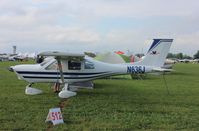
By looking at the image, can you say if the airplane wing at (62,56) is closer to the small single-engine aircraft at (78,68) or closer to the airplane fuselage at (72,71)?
the small single-engine aircraft at (78,68)

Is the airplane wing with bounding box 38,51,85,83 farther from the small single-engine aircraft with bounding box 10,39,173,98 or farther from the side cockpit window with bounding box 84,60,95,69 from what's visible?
the side cockpit window with bounding box 84,60,95,69

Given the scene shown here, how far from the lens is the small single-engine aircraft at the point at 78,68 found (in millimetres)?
14148

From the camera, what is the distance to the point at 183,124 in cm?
848

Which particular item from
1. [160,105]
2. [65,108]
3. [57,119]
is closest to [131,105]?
[160,105]

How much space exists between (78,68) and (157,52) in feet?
11.2

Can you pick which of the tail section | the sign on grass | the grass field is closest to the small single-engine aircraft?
the tail section

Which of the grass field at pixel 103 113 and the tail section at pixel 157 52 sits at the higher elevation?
the tail section at pixel 157 52

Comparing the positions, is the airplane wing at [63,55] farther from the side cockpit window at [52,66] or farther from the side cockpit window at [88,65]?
the side cockpit window at [52,66]

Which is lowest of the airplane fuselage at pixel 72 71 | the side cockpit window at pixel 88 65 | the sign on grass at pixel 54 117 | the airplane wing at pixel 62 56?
the sign on grass at pixel 54 117

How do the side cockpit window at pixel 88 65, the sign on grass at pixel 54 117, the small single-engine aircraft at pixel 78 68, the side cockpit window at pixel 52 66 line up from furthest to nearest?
1. the side cockpit window at pixel 88 65
2. the side cockpit window at pixel 52 66
3. the small single-engine aircraft at pixel 78 68
4. the sign on grass at pixel 54 117

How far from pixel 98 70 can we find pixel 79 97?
177 cm

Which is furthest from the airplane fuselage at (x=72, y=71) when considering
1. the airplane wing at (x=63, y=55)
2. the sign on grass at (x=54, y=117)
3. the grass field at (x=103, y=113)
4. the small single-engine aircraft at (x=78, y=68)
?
the sign on grass at (x=54, y=117)

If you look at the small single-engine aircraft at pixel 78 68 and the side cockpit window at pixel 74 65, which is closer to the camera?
the small single-engine aircraft at pixel 78 68

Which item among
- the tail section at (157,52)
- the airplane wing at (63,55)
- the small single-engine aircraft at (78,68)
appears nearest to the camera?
the airplane wing at (63,55)
